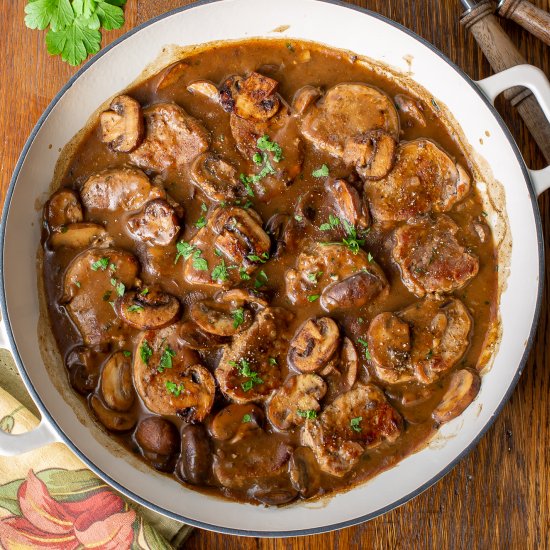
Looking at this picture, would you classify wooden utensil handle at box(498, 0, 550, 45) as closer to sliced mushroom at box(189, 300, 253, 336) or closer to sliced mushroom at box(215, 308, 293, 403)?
sliced mushroom at box(215, 308, 293, 403)

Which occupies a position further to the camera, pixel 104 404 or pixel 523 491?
pixel 523 491

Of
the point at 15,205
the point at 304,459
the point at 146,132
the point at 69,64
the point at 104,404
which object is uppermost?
the point at 69,64

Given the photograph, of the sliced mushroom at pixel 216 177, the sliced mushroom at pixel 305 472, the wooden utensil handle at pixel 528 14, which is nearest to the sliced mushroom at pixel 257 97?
the sliced mushroom at pixel 216 177

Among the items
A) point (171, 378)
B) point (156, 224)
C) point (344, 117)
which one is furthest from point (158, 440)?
point (344, 117)

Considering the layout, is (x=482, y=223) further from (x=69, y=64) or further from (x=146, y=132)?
(x=69, y=64)

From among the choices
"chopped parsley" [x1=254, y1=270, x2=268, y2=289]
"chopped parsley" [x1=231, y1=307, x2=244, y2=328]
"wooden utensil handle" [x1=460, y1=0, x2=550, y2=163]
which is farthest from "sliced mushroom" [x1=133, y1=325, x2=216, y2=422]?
"wooden utensil handle" [x1=460, y1=0, x2=550, y2=163]

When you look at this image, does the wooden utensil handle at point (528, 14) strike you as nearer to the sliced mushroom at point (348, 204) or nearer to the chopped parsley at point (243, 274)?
the sliced mushroom at point (348, 204)

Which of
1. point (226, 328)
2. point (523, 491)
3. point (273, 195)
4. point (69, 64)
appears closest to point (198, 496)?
point (226, 328)
